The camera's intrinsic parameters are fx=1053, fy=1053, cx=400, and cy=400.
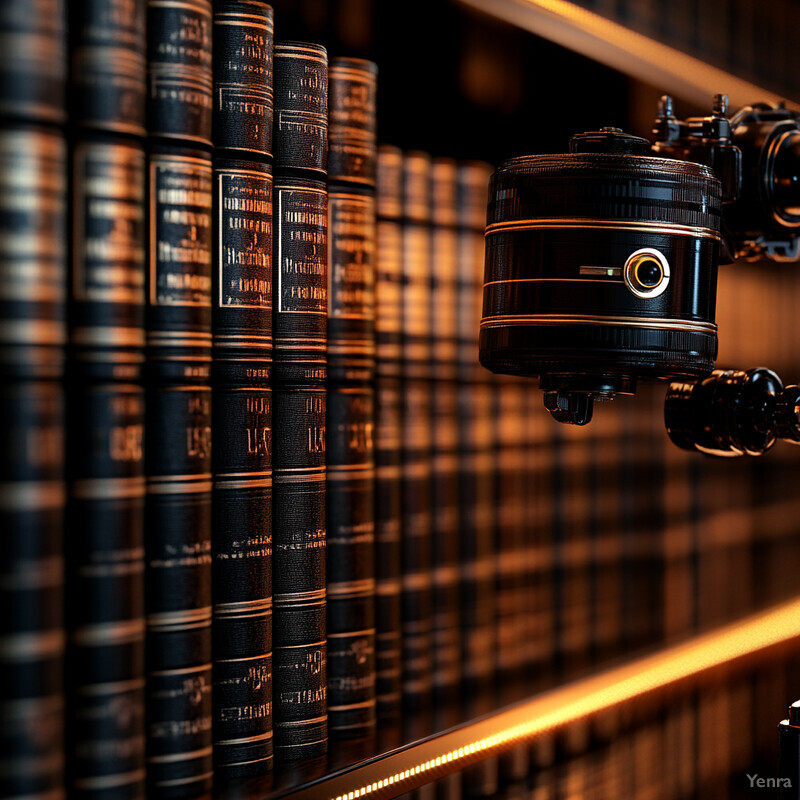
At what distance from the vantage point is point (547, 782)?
2.79ft

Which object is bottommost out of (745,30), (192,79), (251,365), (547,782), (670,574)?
(547,782)

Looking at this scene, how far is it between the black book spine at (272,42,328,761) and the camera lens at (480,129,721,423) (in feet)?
0.39

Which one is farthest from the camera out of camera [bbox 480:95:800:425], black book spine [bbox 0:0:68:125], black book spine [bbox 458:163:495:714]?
black book spine [bbox 458:163:495:714]

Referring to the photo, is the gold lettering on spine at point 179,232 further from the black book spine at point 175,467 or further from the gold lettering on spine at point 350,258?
the gold lettering on spine at point 350,258

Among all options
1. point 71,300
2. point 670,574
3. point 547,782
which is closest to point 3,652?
point 71,300

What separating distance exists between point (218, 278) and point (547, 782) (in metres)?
0.51

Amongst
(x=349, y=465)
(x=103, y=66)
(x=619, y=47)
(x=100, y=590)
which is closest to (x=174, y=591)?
(x=100, y=590)

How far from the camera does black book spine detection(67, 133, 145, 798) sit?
524 millimetres

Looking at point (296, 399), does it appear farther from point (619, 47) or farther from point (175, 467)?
point (619, 47)

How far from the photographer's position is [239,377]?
611mm

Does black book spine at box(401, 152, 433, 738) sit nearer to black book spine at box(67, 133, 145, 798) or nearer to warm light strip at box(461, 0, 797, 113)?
warm light strip at box(461, 0, 797, 113)

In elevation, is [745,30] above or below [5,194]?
above

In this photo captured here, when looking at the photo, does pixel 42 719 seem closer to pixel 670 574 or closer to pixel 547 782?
pixel 547 782

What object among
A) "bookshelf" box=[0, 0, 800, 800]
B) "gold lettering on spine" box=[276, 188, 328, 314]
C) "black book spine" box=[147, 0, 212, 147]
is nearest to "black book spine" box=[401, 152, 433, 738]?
"bookshelf" box=[0, 0, 800, 800]
